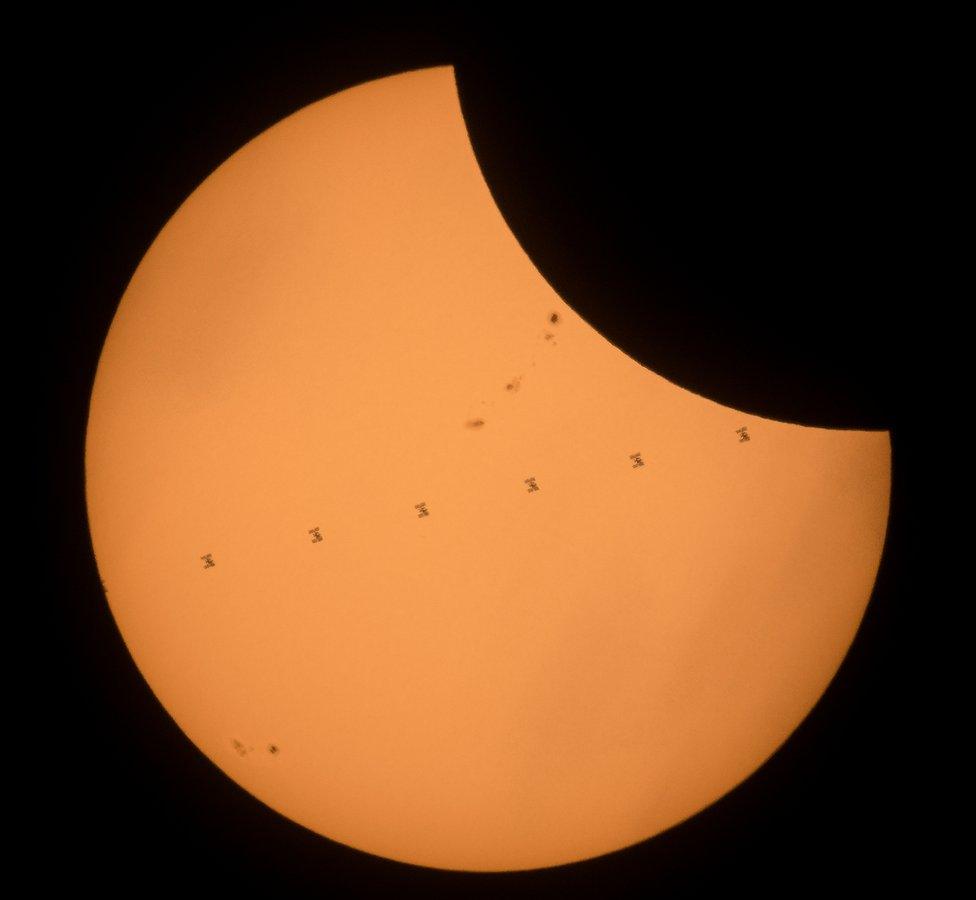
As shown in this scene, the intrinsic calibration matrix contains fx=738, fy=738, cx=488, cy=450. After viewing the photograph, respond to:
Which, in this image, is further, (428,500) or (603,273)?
(428,500)

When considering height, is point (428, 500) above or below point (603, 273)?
below

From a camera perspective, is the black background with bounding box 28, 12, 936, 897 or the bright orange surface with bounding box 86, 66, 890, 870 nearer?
the black background with bounding box 28, 12, 936, 897

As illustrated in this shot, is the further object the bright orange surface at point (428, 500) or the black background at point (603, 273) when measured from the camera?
the bright orange surface at point (428, 500)

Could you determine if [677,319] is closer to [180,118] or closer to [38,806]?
[180,118]

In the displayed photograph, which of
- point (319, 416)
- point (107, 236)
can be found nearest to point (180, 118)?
point (107, 236)
